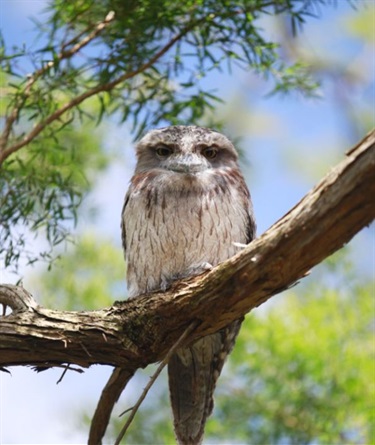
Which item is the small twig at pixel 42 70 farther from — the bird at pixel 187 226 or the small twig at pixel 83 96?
the bird at pixel 187 226

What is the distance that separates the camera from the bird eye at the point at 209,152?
130 inches

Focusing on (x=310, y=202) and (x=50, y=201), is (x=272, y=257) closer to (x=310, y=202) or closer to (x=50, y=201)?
(x=310, y=202)

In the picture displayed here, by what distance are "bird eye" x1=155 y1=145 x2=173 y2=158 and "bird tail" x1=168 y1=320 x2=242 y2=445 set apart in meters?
0.70

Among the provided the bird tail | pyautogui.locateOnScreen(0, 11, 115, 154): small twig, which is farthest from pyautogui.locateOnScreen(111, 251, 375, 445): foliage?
pyautogui.locateOnScreen(0, 11, 115, 154): small twig

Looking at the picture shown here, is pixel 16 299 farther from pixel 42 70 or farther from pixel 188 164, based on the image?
pixel 42 70

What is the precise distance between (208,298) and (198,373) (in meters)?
0.95

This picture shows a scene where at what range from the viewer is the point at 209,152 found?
131 inches

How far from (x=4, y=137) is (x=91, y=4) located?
28.5 inches

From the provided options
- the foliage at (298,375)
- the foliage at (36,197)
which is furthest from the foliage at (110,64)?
the foliage at (298,375)

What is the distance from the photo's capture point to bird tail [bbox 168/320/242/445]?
3.25m

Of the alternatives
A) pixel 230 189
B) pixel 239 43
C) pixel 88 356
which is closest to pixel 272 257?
pixel 88 356

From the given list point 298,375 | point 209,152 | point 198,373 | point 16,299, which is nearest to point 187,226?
point 209,152

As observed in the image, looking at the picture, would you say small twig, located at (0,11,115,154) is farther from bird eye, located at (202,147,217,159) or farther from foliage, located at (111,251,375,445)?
foliage, located at (111,251,375,445)

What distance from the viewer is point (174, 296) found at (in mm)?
2529
